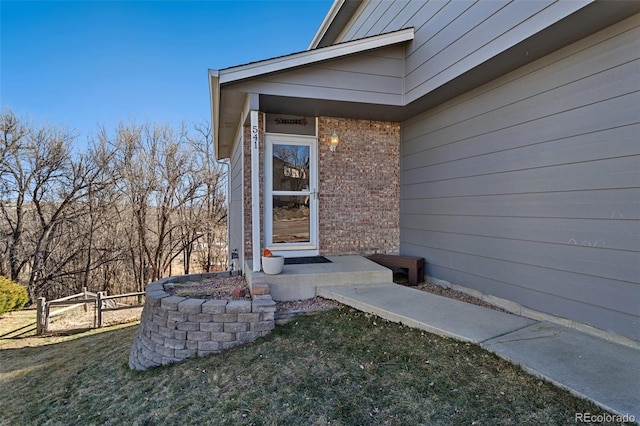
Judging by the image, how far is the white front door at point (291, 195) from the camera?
530 cm

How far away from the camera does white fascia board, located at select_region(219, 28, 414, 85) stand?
3.98m

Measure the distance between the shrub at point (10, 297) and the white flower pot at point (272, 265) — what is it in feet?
31.9

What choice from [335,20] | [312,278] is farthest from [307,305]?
[335,20]

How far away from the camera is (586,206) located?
288cm

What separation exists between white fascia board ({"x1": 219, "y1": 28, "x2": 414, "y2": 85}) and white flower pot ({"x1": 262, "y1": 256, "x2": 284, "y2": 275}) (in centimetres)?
236

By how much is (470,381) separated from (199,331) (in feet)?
8.84

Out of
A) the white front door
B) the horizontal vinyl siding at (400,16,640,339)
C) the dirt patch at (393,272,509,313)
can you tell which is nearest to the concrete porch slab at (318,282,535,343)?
the dirt patch at (393,272,509,313)

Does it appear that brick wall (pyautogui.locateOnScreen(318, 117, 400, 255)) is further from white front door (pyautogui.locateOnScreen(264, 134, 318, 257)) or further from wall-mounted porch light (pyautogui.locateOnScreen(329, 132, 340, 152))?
white front door (pyautogui.locateOnScreen(264, 134, 318, 257))

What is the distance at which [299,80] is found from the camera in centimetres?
439

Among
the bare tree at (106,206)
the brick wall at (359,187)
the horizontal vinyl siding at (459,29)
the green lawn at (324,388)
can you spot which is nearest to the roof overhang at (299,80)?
the horizontal vinyl siding at (459,29)

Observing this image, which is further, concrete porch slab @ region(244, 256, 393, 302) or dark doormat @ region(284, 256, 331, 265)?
dark doormat @ region(284, 256, 331, 265)

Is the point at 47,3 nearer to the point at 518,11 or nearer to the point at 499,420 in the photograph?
the point at 518,11

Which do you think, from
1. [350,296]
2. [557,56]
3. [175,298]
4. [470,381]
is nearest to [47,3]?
[175,298]

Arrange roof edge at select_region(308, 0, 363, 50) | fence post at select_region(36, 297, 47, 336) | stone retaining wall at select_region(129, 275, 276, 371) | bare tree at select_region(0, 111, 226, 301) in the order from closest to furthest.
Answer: stone retaining wall at select_region(129, 275, 276, 371) < roof edge at select_region(308, 0, 363, 50) < fence post at select_region(36, 297, 47, 336) < bare tree at select_region(0, 111, 226, 301)
